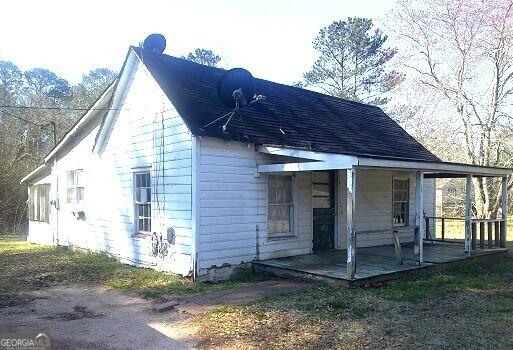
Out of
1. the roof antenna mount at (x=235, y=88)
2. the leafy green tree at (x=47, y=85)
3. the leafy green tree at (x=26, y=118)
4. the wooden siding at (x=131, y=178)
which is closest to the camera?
the wooden siding at (x=131, y=178)

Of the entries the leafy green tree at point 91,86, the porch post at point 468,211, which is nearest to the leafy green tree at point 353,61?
the leafy green tree at point 91,86

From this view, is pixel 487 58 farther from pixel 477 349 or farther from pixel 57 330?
pixel 57 330

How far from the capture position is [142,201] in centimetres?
1098

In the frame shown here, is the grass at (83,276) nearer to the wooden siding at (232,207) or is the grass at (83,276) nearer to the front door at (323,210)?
the wooden siding at (232,207)

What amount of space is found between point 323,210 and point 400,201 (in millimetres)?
3590

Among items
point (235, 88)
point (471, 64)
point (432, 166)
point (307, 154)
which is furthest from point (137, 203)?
point (471, 64)

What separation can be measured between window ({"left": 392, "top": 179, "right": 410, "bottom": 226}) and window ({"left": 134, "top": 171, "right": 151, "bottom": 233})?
293 inches

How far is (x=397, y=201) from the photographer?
13961mm

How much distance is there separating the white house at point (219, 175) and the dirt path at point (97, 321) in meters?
1.93

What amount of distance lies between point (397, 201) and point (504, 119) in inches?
403

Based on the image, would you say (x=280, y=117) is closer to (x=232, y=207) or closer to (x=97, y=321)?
(x=232, y=207)

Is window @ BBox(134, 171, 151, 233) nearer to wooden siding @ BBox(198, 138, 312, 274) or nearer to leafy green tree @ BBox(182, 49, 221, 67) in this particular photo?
wooden siding @ BBox(198, 138, 312, 274)

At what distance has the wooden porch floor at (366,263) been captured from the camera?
28.9 ft

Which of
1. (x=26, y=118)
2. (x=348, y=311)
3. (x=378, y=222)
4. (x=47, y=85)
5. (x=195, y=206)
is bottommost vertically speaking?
(x=348, y=311)
